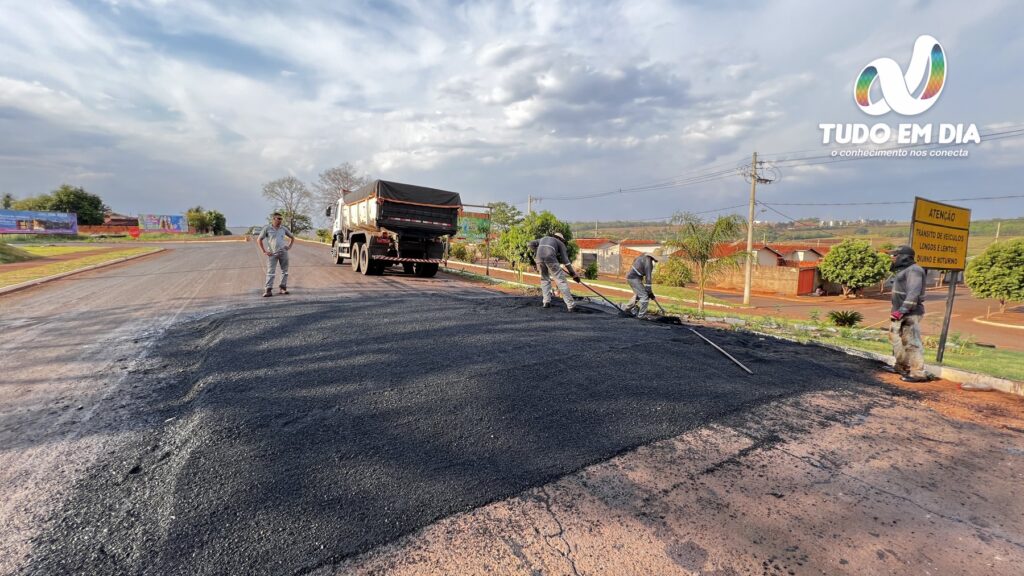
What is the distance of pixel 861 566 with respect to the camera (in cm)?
214

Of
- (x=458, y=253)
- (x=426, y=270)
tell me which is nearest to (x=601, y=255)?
(x=458, y=253)

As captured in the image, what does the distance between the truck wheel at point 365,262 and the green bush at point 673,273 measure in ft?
38.3

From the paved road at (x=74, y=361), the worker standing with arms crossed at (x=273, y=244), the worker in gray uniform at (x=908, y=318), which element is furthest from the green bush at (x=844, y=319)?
the worker standing with arms crossed at (x=273, y=244)

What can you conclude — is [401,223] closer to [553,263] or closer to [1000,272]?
[553,263]

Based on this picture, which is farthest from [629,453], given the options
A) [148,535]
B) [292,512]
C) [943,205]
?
[943,205]

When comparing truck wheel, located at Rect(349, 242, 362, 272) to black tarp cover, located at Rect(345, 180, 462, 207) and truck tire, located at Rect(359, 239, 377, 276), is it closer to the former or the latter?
truck tire, located at Rect(359, 239, 377, 276)

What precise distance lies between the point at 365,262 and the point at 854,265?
3524 cm

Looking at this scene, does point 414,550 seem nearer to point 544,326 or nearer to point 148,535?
point 148,535

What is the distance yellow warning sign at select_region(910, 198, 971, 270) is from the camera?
5.73 m

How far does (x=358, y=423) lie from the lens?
3307 mm

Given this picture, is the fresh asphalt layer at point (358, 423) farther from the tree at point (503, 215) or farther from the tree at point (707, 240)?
the tree at point (503, 215)

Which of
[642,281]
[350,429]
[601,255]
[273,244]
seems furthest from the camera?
[601,255]

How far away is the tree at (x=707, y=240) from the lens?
16.3 m

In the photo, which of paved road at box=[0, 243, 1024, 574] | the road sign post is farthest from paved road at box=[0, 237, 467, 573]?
the road sign post
